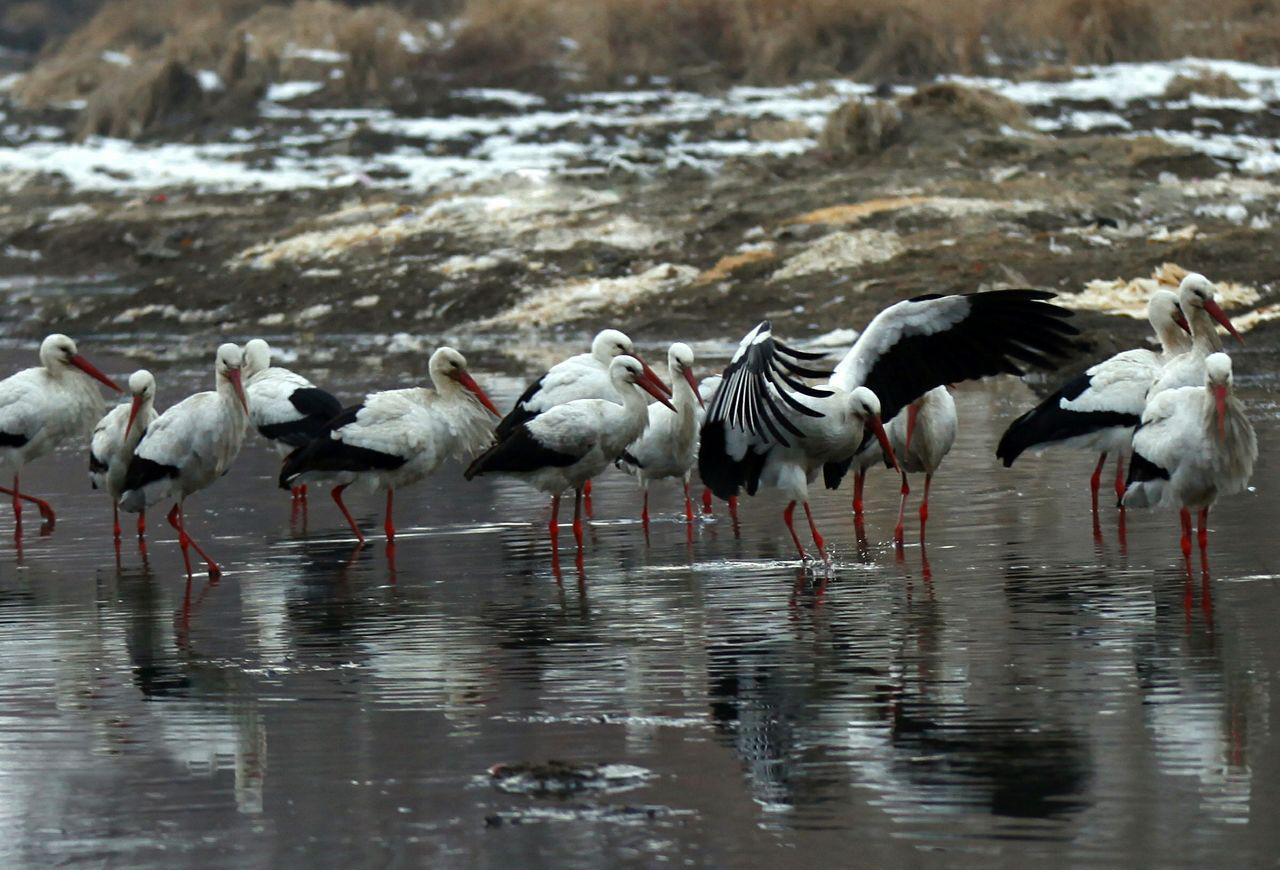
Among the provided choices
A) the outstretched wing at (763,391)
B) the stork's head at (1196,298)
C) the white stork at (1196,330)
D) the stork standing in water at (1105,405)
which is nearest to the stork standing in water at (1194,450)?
the white stork at (1196,330)

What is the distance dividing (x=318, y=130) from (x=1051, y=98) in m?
15.1

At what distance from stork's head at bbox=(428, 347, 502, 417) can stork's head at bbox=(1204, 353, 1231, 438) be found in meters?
4.33

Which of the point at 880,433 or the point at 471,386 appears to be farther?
the point at 471,386

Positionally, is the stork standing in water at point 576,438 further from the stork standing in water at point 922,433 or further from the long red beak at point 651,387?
the stork standing in water at point 922,433

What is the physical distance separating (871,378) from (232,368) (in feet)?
11.0

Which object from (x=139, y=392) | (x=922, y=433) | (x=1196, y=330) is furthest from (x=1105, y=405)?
(x=139, y=392)

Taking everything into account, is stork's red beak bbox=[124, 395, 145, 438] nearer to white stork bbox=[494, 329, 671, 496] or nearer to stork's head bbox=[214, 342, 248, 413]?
stork's head bbox=[214, 342, 248, 413]

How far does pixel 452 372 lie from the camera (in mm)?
12305

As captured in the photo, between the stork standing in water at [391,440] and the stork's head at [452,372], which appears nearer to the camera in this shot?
the stork standing in water at [391,440]

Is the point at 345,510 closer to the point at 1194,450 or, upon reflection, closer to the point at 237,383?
the point at 237,383

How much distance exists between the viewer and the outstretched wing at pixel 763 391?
10.1 meters

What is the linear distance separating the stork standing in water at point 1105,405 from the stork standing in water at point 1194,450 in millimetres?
1679

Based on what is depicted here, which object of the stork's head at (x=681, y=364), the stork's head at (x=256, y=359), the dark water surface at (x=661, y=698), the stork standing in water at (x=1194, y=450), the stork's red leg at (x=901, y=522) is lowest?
the dark water surface at (x=661, y=698)

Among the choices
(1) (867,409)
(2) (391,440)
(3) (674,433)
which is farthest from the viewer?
(3) (674,433)
